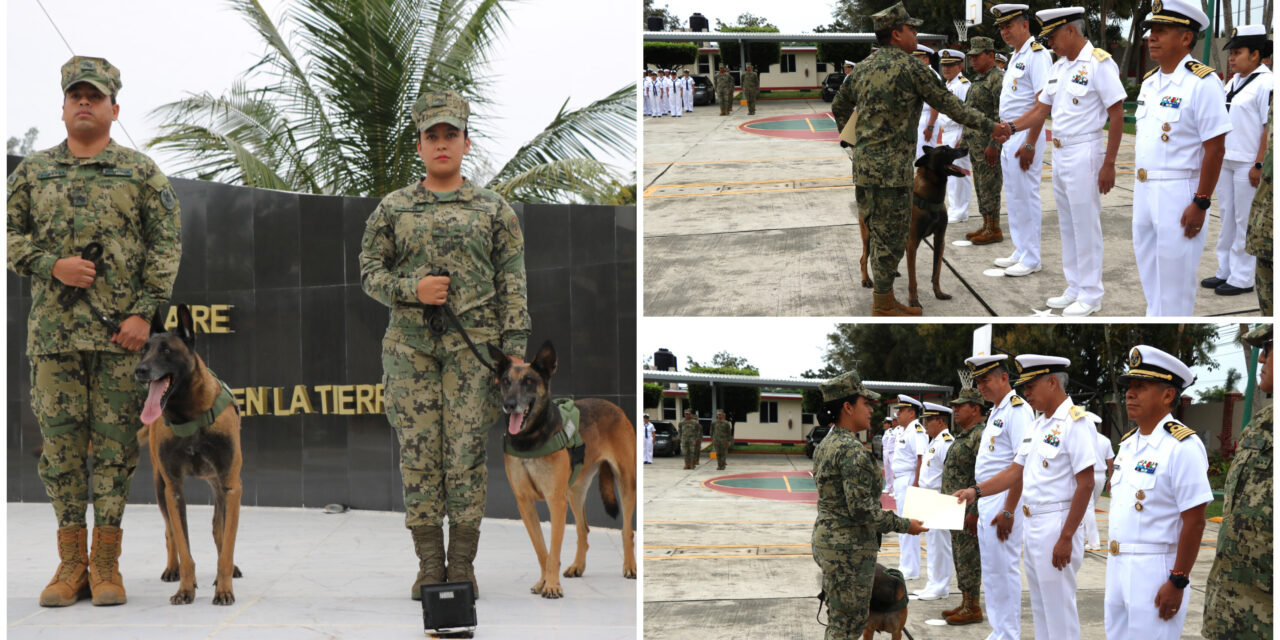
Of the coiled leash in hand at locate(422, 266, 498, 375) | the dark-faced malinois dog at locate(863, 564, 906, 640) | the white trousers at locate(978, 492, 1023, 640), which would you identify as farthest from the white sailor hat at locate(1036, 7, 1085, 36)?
the coiled leash in hand at locate(422, 266, 498, 375)

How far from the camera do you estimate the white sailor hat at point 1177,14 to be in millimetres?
5523

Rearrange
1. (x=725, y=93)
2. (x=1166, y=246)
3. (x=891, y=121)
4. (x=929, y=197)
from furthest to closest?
1. (x=725, y=93)
2. (x=929, y=197)
3. (x=891, y=121)
4. (x=1166, y=246)

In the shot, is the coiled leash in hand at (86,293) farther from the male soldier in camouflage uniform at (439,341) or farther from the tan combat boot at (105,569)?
the male soldier in camouflage uniform at (439,341)

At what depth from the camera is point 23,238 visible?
4.88 m

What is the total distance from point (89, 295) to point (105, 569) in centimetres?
127

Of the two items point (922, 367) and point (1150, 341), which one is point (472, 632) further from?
Answer: point (922, 367)

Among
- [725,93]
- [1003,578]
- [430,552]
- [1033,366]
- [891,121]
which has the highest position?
[725,93]

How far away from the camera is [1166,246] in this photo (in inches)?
227

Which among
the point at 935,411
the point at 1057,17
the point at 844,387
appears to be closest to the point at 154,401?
the point at 844,387

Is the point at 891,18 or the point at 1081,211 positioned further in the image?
the point at 1081,211

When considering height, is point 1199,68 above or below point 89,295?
above

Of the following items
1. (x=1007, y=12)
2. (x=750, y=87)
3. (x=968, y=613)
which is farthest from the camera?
(x=750, y=87)

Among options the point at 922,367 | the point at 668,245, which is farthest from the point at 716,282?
the point at 922,367

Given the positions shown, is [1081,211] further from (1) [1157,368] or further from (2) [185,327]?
(2) [185,327]
